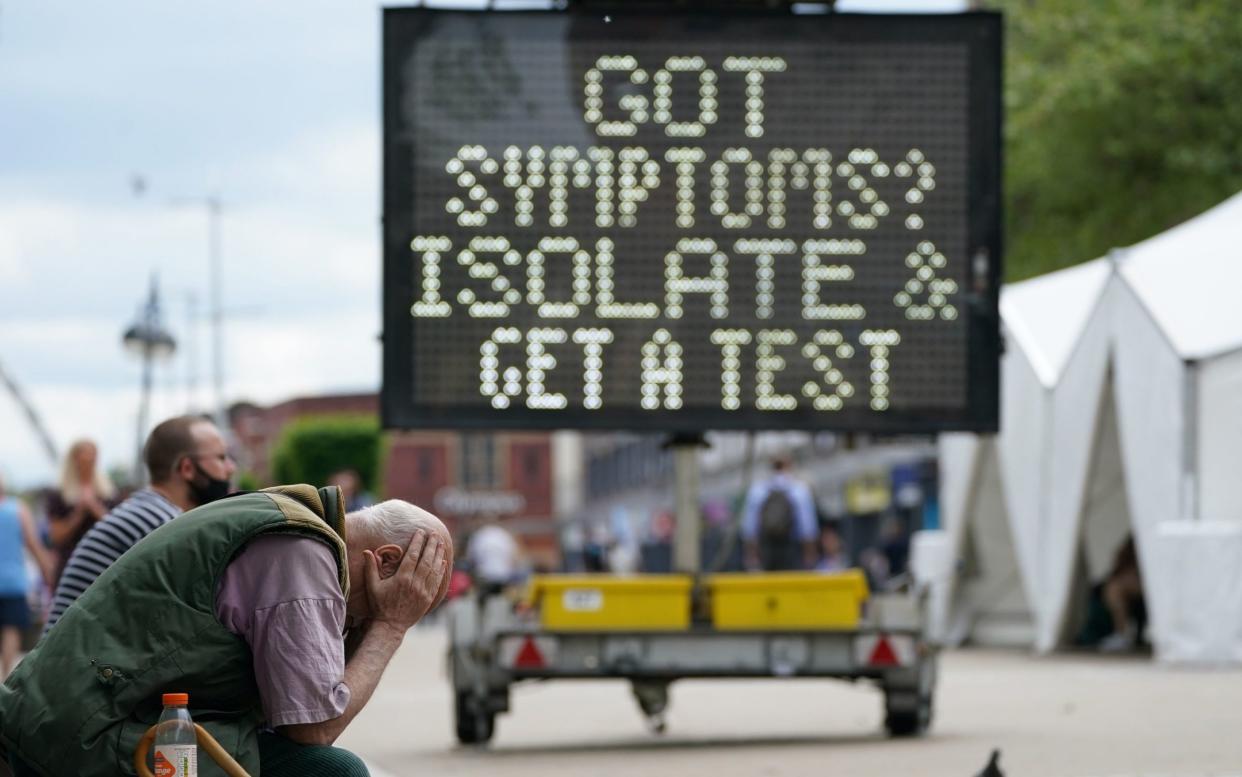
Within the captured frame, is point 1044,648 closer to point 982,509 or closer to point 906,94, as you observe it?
point 982,509

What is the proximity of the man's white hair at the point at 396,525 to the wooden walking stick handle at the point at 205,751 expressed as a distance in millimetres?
574

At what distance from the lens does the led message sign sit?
12016 mm

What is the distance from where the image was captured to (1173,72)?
35656mm

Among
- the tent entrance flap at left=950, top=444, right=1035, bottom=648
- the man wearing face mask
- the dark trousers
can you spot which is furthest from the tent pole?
the dark trousers

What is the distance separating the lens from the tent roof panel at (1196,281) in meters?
18.6

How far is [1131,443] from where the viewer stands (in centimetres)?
1988

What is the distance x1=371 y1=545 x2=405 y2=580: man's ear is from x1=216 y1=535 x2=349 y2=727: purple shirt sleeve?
0.25m

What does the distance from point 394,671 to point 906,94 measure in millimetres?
12542

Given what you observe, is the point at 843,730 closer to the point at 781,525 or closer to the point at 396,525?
the point at 781,525

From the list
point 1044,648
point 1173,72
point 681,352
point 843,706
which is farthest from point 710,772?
point 1173,72

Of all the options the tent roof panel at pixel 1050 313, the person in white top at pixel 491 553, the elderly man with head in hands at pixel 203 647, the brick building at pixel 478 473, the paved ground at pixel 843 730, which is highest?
the tent roof panel at pixel 1050 313

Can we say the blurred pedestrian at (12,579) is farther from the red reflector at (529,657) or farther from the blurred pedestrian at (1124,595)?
the blurred pedestrian at (1124,595)

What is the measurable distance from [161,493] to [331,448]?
3890 inches

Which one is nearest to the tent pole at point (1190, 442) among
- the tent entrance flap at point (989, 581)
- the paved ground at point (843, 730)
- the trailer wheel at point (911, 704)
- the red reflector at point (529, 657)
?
the paved ground at point (843, 730)
